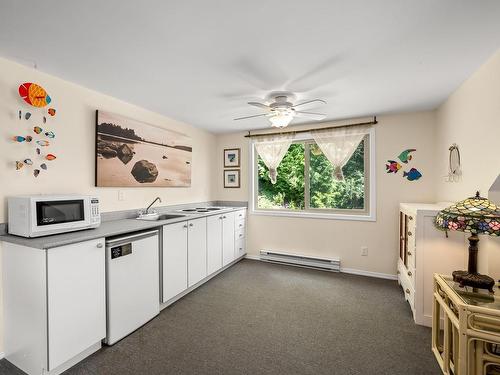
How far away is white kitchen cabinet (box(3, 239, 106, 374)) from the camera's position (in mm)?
1572

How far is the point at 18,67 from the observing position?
192 centimetres

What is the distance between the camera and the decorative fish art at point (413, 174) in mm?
3211

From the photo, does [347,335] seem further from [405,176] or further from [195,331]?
[405,176]

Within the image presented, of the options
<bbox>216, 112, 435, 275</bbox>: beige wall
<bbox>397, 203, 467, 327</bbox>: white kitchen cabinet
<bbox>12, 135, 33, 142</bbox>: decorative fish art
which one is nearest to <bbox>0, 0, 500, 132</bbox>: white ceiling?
<bbox>12, 135, 33, 142</bbox>: decorative fish art

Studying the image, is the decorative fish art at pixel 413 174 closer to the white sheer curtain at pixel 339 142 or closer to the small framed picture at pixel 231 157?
the white sheer curtain at pixel 339 142

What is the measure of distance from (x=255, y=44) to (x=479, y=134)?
2.00 metres

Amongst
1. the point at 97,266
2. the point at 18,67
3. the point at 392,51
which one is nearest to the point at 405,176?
the point at 392,51

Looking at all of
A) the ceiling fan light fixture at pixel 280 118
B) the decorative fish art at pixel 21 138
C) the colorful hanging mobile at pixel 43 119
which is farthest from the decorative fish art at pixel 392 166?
the decorative fish art at pixel 21 138

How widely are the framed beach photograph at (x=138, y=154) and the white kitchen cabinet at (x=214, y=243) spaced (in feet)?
2.61

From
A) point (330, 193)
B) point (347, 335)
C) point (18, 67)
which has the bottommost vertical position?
point (347, 335)

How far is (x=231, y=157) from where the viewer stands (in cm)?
436

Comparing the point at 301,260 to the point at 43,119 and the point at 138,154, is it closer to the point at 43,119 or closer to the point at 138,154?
the point at 138,154

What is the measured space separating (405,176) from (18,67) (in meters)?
4.28

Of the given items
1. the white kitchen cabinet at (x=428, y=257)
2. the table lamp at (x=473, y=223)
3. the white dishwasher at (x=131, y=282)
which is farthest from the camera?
the white kitchen cabinet at (x=428, y=257)
